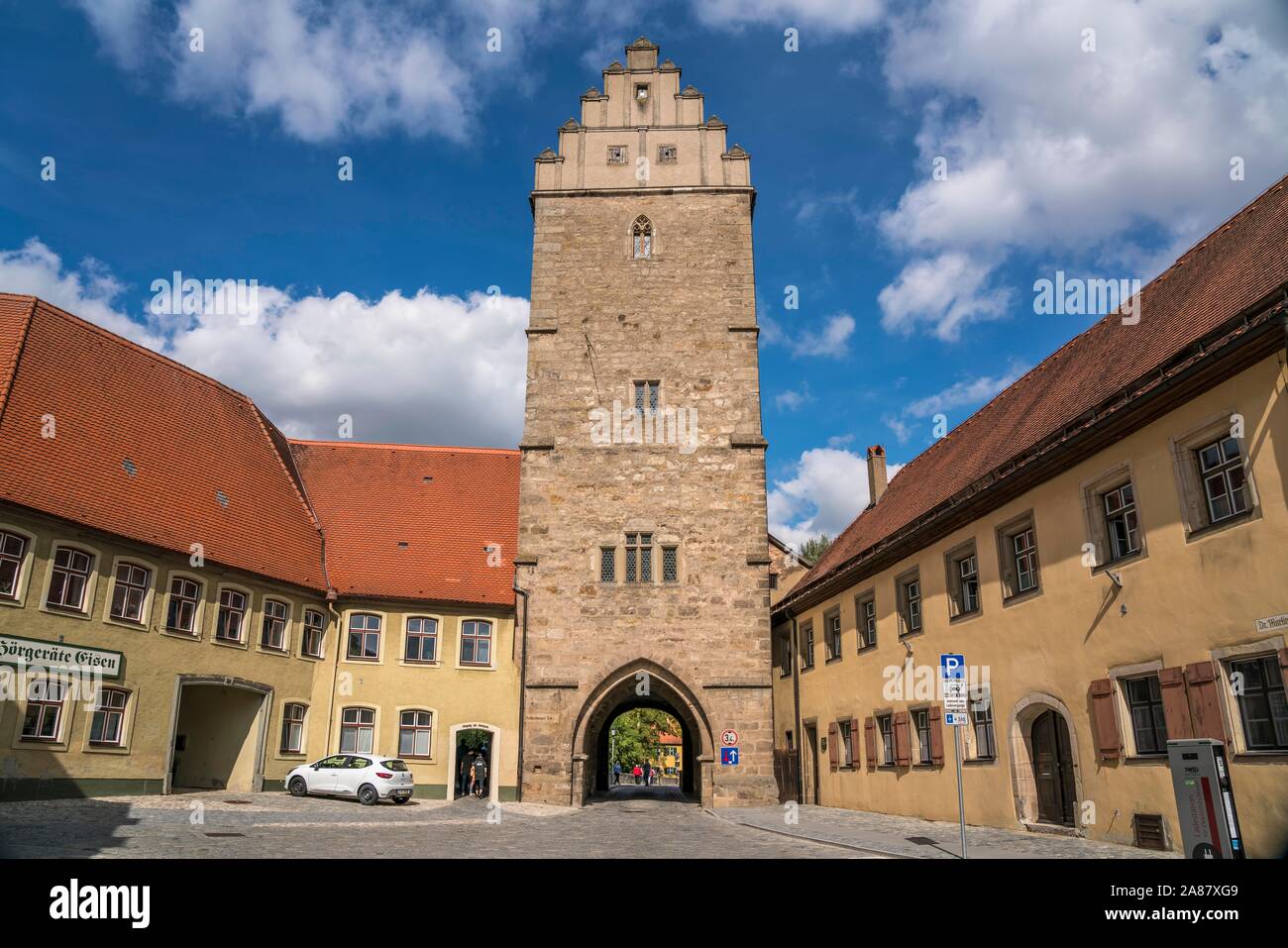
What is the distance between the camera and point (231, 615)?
22453mm

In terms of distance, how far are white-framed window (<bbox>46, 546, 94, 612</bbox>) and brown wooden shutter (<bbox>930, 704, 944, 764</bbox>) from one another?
17053mm

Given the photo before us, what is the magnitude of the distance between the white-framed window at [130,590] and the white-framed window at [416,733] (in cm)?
755

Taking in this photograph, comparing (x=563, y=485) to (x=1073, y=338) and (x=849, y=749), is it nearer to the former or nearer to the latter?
(x=849, y=749)

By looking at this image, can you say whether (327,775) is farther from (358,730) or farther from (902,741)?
(902,741)

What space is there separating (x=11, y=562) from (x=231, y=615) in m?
5.63

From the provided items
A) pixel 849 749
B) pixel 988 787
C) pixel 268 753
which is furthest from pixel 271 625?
pixel 988 787

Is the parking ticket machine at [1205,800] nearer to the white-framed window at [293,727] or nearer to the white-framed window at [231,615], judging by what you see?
the white-framed window at [231,615]

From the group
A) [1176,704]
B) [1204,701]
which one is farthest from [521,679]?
[1204,701]

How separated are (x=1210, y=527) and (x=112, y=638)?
1988 cm

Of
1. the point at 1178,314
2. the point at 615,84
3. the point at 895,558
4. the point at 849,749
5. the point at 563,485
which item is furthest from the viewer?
the point at 615,84

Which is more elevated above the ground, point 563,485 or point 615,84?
point 615,84

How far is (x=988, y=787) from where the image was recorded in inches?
622

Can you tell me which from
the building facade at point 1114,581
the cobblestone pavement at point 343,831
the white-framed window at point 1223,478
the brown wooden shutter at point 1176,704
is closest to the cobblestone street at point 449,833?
the cobblestone pavement at point 343,831

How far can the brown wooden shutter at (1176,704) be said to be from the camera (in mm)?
11000
